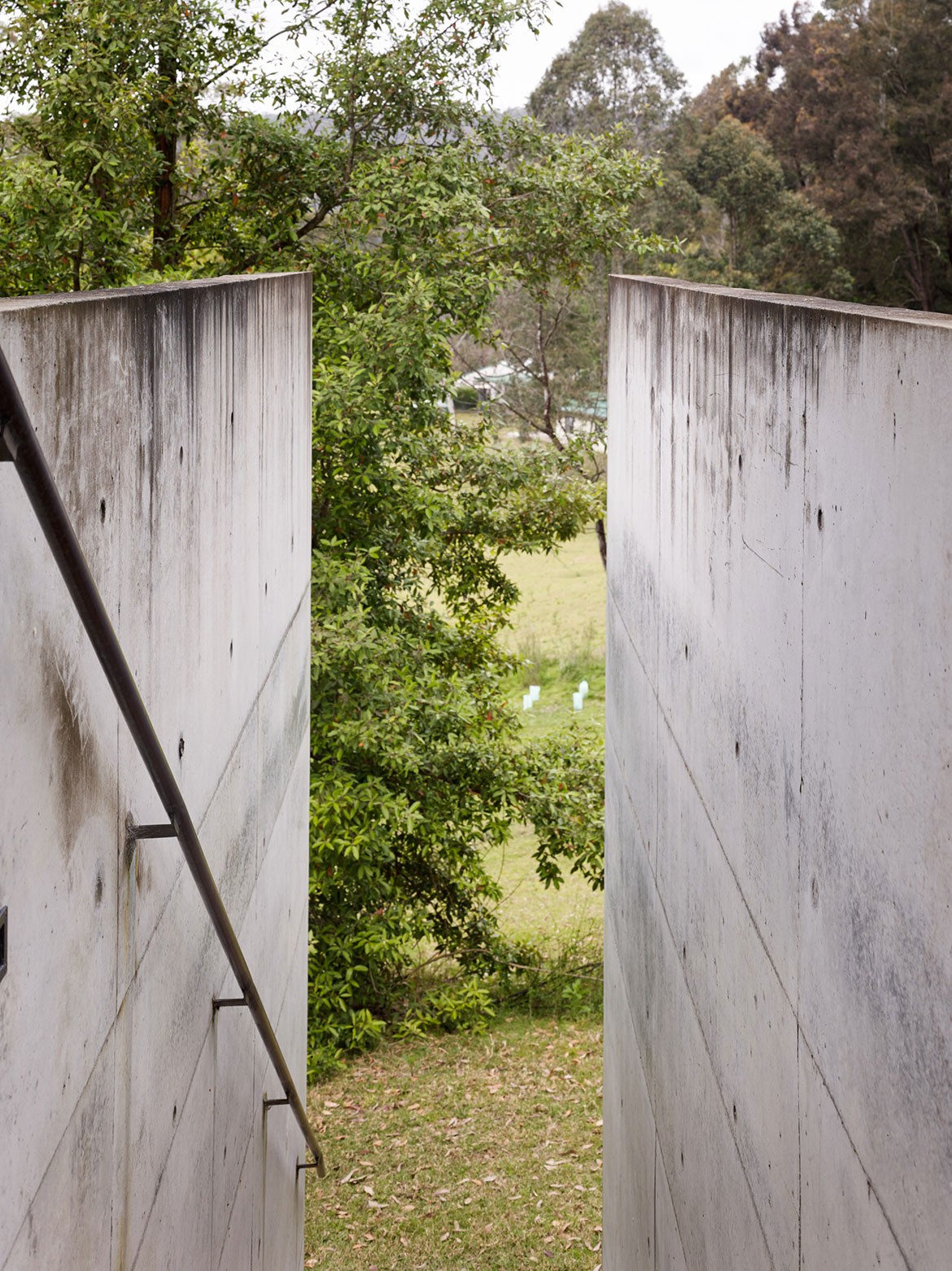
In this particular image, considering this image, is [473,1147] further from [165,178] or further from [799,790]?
[165,178]

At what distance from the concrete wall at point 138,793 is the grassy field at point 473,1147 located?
3.41 m

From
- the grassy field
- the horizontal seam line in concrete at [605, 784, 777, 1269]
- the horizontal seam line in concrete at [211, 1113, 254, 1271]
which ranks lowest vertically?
the grassy field

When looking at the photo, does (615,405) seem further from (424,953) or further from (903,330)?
(424,953)

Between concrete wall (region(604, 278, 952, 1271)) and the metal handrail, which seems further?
concrete wall (region(604, 278, 952, 1271))

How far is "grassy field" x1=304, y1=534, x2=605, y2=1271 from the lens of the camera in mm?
7605

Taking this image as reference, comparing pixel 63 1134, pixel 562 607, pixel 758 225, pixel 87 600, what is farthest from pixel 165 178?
pixel 562 607

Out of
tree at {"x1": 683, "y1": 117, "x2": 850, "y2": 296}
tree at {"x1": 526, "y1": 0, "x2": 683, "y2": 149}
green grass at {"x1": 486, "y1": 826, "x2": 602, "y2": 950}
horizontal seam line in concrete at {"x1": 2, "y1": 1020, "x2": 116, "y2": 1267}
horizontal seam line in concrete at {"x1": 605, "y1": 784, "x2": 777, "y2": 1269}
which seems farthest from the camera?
tree at {"x1": 526, "y1": 0, "x2": 683, "y2": 149}

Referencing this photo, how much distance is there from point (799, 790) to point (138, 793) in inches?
48.9

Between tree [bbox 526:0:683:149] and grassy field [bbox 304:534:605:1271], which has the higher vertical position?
tree [bbox 526:0:683:149]

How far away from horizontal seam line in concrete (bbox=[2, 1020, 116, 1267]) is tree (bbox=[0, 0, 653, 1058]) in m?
6.37

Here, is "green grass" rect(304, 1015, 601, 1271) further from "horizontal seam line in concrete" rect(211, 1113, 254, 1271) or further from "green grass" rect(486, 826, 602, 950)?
"horizontal seam line in concrete" rect(211, 1113, 254, 1271)

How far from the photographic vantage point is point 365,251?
9172 millimetres

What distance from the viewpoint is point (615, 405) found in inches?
265

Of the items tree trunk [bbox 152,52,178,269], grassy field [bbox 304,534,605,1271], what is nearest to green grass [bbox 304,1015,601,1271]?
grassy field [bbox 304,534,605,1271]
